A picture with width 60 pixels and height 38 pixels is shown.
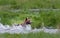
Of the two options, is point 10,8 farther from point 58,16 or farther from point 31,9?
point 58,16

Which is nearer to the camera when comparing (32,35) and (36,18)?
(32,35)

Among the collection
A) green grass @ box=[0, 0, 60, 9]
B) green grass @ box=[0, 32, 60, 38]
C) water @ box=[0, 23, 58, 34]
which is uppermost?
green grass @ box=[0, 32, 60, 38]

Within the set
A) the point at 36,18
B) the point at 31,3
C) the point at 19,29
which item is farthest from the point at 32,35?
the point at 31,3

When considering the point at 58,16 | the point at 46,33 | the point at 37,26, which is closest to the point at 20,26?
the point at 37,26

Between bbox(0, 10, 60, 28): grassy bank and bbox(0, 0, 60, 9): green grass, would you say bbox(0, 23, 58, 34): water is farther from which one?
bbox(0, 0, 60, 9): green grass

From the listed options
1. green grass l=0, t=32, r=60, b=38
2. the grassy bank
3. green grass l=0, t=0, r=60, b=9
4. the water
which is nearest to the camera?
green grass l=0, t=32, r=60, b=38

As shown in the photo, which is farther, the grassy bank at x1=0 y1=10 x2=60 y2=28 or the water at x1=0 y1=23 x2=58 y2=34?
the grassy bank at x1=0 y1=10 x2=60 y2=28

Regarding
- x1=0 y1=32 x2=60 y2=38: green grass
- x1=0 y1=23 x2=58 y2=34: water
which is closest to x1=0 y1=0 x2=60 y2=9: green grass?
x1=0 y1=23 x2=58 y2=34: water

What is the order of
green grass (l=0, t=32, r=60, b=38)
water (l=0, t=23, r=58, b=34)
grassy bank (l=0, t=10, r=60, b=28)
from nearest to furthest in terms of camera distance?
green grass (l=0, t=32, r=60, b=38) < water (l=0, t=23, r=58, b=34) < grassy bank (l=0, t=10, r=60, b=28)

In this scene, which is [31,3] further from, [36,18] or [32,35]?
[32,35]

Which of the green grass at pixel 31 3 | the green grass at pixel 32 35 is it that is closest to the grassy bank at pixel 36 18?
the green grass at pixel 31 3

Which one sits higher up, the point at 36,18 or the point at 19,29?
the point at 19,29

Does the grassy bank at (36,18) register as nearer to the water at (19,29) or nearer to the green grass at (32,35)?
the water at (19,29)

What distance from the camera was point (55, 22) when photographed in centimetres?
892
